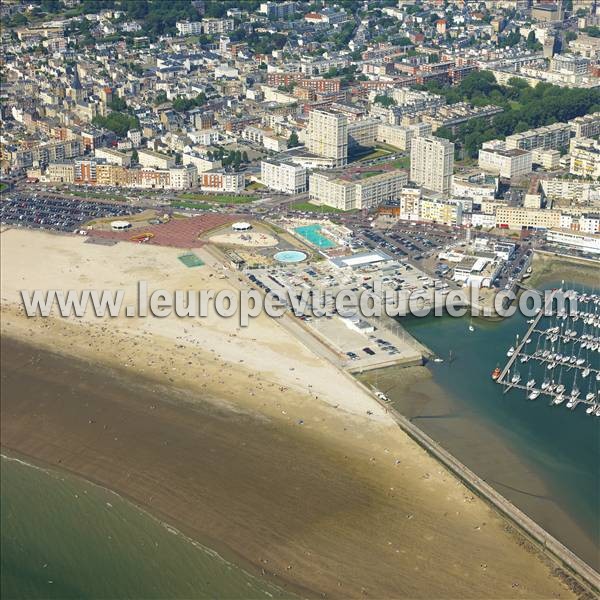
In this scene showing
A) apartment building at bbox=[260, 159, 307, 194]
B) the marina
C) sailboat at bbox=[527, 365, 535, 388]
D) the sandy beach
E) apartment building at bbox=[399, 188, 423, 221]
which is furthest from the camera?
apartment building at bbox=[260, 159, 307, 194]

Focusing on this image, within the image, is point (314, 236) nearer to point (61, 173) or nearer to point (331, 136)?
point (331, 136)

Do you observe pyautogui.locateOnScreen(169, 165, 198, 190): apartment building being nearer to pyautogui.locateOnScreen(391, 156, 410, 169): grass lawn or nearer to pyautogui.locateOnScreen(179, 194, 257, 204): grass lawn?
pyautogui.locateOnScreen(179, 194, 257, 204): grass lawn

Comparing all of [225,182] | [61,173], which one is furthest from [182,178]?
[61,173]

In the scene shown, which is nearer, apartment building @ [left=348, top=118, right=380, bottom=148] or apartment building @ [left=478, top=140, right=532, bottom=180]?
apartment building @ [left=478, top=140, right=532, bottom=180]

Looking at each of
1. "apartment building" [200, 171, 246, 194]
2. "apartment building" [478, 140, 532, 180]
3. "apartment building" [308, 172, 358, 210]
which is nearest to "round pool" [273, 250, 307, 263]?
"apartment building" [308, 172, 358, 210]

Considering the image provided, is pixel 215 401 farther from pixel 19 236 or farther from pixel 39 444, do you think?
pixel 19 236

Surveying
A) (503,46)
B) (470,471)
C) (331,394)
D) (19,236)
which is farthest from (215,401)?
(503,46)
